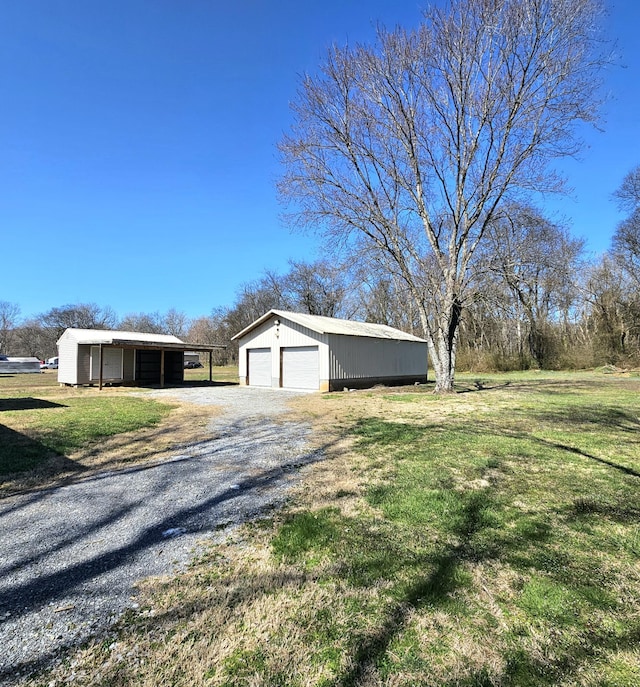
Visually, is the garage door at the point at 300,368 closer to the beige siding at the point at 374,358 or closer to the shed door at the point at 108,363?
the beige siding at the point at 374,358

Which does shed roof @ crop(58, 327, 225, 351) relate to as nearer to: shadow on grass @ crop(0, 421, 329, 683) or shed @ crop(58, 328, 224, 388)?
shed @ crop(58, 328, 224, 388)

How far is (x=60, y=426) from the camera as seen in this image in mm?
7762

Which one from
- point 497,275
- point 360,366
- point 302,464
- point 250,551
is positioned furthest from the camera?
point 360,366

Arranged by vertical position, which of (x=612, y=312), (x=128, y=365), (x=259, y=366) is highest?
(x=612, y=312)

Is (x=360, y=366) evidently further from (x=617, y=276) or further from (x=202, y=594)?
(x=617, y=276)

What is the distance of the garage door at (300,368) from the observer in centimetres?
1772

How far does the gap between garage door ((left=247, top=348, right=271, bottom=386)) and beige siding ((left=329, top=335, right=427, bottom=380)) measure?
3.80 m

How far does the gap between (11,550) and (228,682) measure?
2.28 metres

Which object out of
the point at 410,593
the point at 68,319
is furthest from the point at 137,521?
the point at 68,319

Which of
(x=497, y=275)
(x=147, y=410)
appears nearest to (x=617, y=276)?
(x=497, y=275)

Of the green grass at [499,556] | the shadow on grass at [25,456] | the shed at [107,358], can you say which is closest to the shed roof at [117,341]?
the shed at [107,358]

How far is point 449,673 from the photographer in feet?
5.87

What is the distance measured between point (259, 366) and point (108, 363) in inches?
300

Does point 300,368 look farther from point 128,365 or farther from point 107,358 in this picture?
point 107,358
